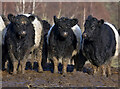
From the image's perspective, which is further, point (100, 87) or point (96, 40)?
point (96, 40)

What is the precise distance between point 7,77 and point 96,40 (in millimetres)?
3126

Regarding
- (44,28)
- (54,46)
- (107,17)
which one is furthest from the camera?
(107,17)

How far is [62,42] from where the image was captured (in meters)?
10.2

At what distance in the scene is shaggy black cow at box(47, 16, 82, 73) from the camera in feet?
32.7

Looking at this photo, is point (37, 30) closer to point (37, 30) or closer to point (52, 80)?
point (37, 30)

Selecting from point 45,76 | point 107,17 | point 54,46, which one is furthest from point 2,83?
point 107,17

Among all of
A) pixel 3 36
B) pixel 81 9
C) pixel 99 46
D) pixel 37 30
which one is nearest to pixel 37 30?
pixel 37 30

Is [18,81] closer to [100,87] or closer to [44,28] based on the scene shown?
[100,87]

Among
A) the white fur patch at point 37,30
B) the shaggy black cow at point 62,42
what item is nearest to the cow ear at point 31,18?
the white fur patch at point 37,30

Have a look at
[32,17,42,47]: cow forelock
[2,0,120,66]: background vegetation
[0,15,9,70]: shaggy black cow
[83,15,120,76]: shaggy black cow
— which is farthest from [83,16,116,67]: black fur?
[2,0,120,66]: background vegetation

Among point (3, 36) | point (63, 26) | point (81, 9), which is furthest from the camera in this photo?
point (81, 9)

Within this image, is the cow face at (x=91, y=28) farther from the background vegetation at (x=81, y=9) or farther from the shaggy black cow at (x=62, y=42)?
the background vegetation at (x=81, y=9)

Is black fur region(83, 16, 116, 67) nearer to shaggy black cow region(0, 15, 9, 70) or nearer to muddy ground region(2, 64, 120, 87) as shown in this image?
muddy ground region(2, 64, 120, 87)

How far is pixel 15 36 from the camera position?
32.3 ft
